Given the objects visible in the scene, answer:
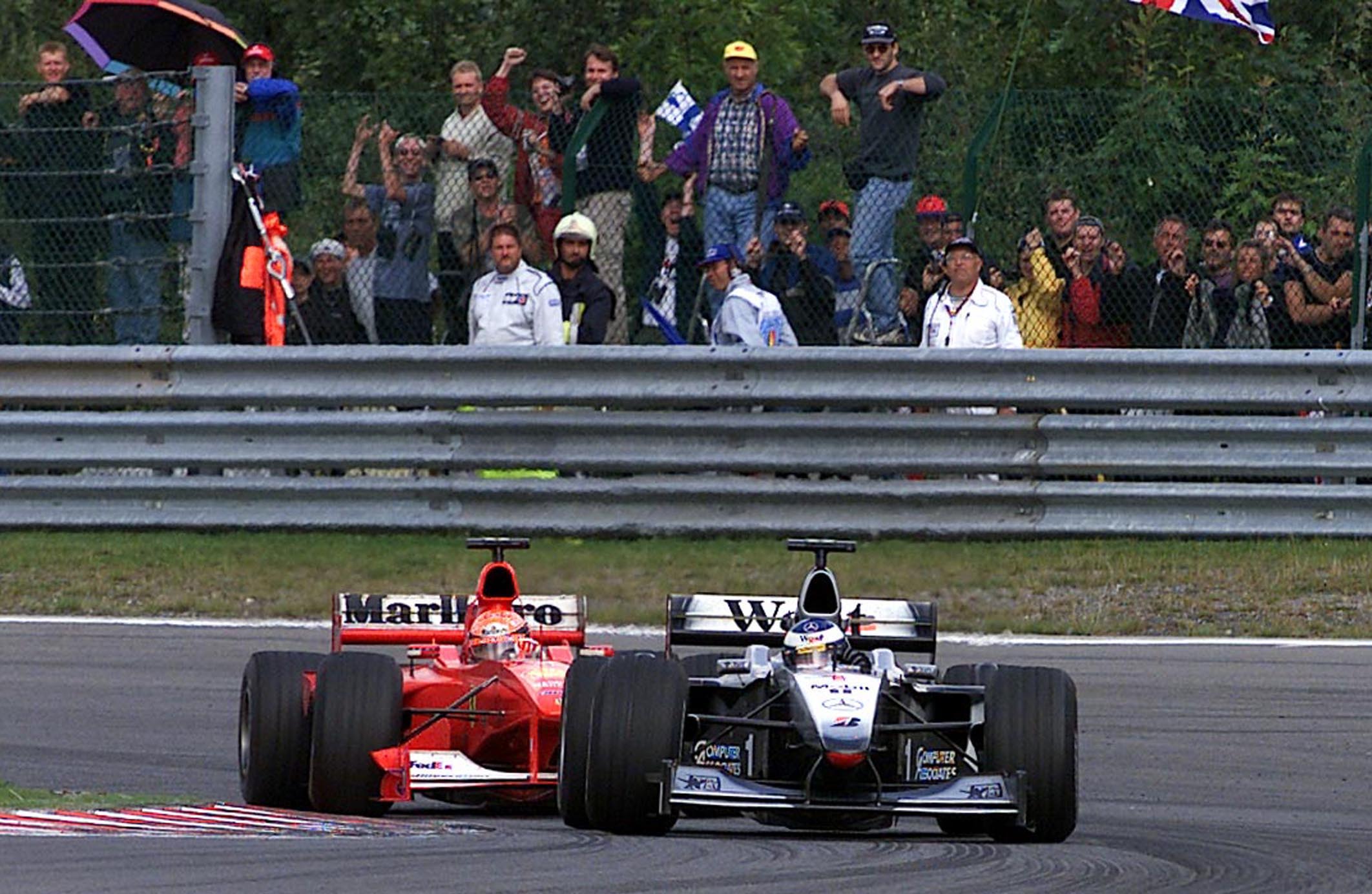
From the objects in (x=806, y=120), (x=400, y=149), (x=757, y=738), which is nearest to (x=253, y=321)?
(x=400, y=149)

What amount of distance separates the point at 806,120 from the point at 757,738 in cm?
638

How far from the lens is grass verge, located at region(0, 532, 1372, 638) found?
35.5ft

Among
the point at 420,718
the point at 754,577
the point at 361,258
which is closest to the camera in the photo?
the point at 420,718

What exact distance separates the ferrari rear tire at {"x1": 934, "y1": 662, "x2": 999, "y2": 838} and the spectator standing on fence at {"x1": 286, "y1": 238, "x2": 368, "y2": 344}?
6.42 metres

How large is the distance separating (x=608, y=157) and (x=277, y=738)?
5.63 m

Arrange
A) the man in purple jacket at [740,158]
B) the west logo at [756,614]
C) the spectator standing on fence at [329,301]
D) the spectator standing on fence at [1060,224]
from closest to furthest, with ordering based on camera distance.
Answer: the west logo at [756,614], the spectator standing on fence at [1060,224], the man in purple jacket at [740,158], the spectator standing on fence at [329,301]

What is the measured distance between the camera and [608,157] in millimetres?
12500

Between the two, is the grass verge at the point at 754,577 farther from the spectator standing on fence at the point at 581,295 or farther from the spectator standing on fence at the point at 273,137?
the spectator standing on fence at the point at 273,137

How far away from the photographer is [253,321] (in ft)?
41.2

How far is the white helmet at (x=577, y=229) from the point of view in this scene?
12438 mm

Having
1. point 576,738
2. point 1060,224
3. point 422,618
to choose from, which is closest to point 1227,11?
point 1060,224

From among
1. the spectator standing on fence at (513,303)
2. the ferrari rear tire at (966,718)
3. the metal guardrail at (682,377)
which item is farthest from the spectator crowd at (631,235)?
the ferrari rear tire at (966,718)

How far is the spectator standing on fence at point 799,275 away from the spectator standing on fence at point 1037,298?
85cm

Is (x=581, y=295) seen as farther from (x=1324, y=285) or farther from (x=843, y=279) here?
(x=1324, y=285)
